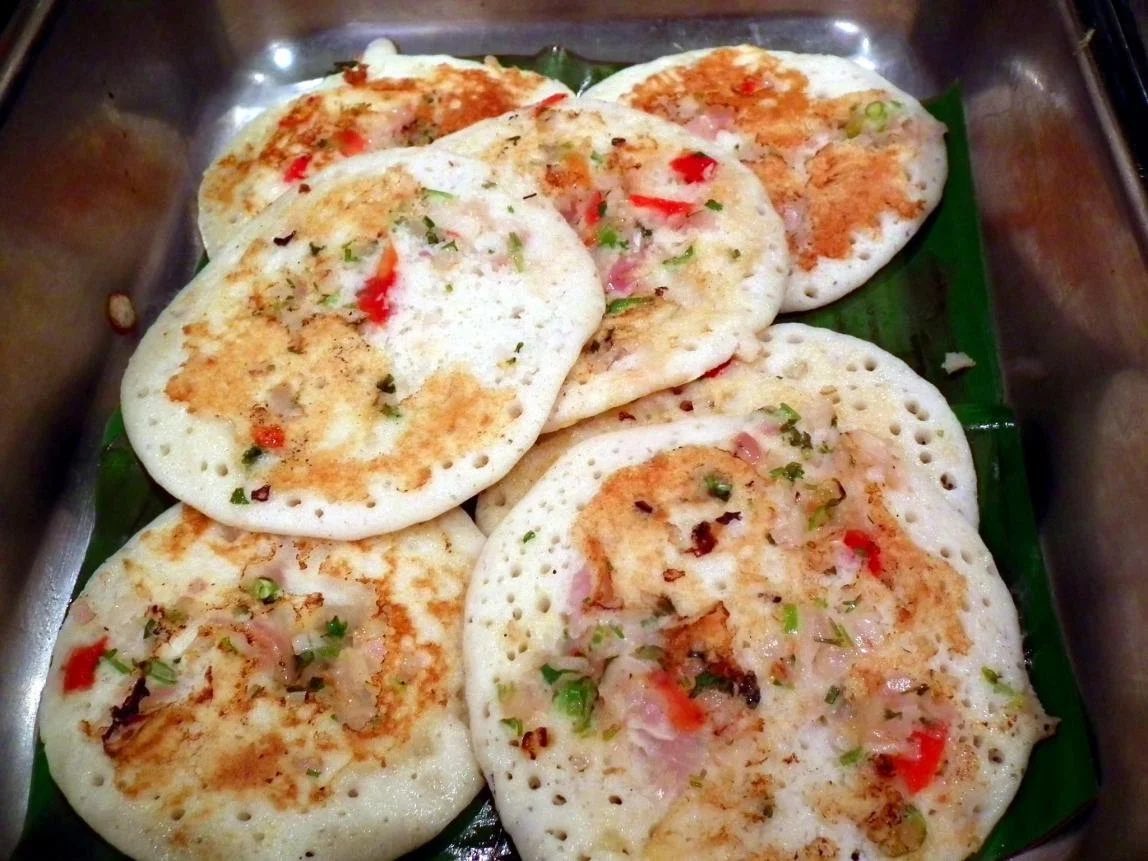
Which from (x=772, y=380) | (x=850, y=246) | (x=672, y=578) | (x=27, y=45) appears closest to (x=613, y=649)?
(x=672, y=578)

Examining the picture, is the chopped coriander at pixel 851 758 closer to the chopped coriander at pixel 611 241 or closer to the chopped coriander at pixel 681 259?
the chopped coriander at pixel 681 259

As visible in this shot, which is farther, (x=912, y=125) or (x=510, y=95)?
(x=510, y=95)

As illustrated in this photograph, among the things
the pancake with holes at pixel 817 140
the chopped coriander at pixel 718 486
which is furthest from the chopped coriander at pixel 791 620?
the pancake with holes at pixel 817 140

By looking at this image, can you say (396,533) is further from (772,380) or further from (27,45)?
(27,45)

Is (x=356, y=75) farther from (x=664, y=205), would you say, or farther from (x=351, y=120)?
(x=664, y=205)

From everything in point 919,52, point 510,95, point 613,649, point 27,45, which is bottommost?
point 613,649

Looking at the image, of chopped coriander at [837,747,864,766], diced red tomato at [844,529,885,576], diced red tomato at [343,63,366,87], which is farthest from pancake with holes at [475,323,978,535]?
diced red tomato at [343,63,366,87]
